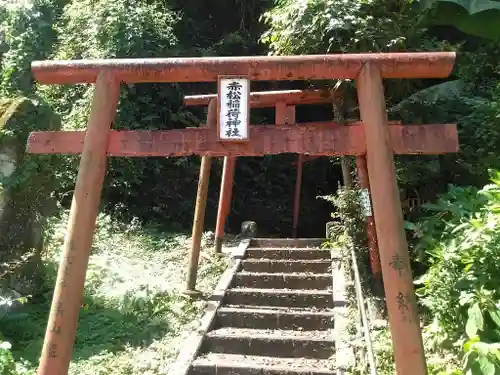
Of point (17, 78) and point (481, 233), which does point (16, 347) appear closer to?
point (481, 233)

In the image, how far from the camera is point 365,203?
5898 mm

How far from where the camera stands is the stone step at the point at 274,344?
5.36m

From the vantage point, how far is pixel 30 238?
664 centimetres

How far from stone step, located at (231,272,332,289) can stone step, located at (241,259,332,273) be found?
223 mm

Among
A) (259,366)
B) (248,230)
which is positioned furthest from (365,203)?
(248,230)

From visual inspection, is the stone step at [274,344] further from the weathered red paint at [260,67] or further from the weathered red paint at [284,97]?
the weathered red paint at [284,97]

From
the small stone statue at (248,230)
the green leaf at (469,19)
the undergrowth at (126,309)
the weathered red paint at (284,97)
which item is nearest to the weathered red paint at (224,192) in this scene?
the undergrowth at (126,309)

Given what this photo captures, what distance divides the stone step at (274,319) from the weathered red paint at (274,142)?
9.48 feet

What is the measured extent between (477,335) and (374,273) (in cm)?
276

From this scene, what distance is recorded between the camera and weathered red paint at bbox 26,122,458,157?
3.51 metres

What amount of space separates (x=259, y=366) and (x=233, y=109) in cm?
295

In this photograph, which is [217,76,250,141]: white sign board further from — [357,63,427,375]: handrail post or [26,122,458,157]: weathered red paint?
[357,63,427,375]: handrail post

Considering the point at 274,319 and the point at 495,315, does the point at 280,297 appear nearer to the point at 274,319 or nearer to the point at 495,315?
the point at 274,319

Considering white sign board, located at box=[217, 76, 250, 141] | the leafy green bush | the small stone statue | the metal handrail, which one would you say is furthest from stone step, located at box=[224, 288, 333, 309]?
white sign board, located at box=[217, 76, 250, 141]
